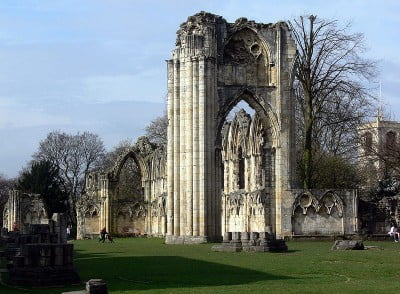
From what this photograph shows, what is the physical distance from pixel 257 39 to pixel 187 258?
19.8 m

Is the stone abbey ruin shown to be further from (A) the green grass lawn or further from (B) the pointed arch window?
(A) the green grass lawn

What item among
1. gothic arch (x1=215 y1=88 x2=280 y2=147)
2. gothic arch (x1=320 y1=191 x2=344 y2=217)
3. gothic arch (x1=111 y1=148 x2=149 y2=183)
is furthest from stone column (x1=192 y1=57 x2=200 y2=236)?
gothic arch (x1=111 y1=148 x2=149 y2=183)

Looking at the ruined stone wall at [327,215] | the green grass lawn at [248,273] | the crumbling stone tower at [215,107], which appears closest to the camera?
the green grass lawn at [248,273]

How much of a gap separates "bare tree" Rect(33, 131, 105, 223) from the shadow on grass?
49.6 metres

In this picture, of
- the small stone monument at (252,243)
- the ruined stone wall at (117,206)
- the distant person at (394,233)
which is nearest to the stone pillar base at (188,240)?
the small stone monument at (252,243)

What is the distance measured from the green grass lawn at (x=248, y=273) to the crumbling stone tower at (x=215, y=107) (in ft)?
43.5

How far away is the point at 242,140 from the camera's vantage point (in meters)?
45.3

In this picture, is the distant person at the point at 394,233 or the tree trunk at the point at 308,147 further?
the tree trunk at the point at 308,147

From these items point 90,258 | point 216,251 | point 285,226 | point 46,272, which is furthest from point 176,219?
point 46,272

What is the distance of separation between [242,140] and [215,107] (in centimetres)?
527

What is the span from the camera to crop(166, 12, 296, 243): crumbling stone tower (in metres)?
39.8

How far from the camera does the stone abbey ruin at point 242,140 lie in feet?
127

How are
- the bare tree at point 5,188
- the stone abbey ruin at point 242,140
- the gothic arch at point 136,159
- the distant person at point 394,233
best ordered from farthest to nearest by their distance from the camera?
the bare tree at point 5,188 → the gothic arch at point 136,159 → the stone abbey ruin at point 242,140 → the distant person at point 394,233

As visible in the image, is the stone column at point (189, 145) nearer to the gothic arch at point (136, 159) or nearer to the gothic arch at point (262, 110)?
the gothic arch at point (262, 110)
